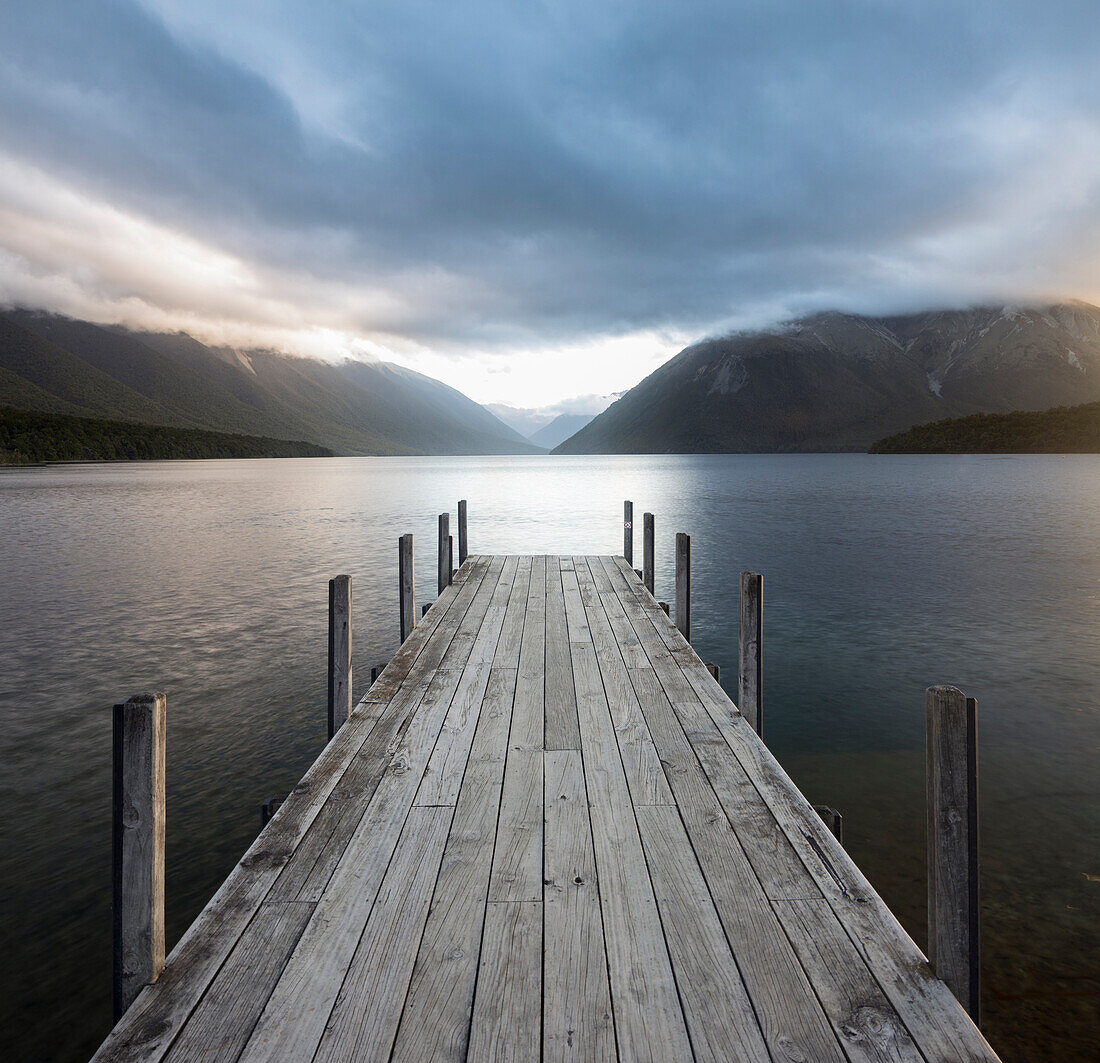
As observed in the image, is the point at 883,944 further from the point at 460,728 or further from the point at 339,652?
the point at 339,652

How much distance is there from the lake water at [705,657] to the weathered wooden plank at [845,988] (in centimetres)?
204

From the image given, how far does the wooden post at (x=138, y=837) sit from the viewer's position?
2531 mm

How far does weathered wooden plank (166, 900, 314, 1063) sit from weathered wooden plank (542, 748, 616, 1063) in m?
0.99

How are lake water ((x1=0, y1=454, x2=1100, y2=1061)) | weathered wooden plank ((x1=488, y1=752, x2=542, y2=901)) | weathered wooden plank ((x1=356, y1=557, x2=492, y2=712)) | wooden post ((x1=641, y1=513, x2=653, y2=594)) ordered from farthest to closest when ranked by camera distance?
1. wooden post ((x1=641, y1=513, x2=653, y2=594))
2. weathered wooden plank ((x1=356, y1=557, x2=492, y2=712))
3. lake water ((x1=0, y1=454, x2=1100, y2=1061))
4. weathered wooden plank ((x1=488, y1=752, x2=542, y2=901))

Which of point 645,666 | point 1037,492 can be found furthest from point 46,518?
point 1037,492

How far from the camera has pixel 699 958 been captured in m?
2.57

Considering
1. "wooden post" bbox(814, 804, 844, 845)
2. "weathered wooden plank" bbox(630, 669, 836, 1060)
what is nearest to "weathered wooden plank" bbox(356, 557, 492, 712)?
"weathered wooden plank" bbox(630, 669, 836, 1060)

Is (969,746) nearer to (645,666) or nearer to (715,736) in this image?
(715,736)

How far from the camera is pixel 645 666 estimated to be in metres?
6.41

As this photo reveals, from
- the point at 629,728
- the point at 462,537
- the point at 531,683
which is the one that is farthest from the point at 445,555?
the point at 629,728

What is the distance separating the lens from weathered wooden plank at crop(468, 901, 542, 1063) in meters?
2.19

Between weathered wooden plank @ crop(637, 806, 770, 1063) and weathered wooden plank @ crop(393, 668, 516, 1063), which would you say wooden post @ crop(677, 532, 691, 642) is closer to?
weathered wooden plank @ crop(393, 668, 516, 1063)

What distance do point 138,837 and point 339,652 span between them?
3257 millimetres

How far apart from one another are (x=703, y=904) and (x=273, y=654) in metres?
A: 9.76
